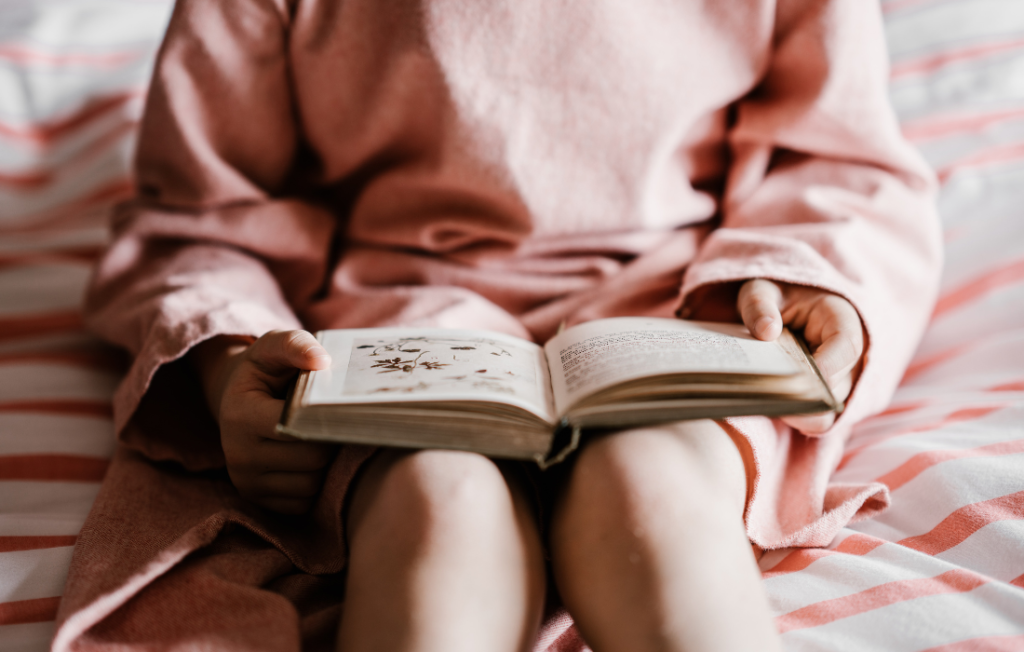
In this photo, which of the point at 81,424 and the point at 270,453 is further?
the point at 81,424

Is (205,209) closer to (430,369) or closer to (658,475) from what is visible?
(430,369)

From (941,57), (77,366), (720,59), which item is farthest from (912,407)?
(77,366)

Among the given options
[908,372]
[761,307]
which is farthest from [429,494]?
[908,372]

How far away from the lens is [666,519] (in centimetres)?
39

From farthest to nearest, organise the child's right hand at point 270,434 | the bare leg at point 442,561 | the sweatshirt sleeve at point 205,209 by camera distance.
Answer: the sweatshirt sleeve at point 205,209
the child's right hand at point 270,434
the bare leg at point 442,561

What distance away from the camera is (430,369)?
0.44m

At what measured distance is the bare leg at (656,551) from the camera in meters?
0.36

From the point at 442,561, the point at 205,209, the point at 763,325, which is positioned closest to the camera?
the point at 442,561

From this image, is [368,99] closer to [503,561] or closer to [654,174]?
[654,174]

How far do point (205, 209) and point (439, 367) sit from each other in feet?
1.16

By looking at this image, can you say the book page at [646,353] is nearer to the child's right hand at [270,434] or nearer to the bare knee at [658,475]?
the bare knee at [658,475]

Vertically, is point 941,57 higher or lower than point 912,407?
higher

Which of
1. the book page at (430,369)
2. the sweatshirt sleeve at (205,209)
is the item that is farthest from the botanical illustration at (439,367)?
the sweatshirt sleeve at (205,209)

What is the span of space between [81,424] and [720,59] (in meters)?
0.66
